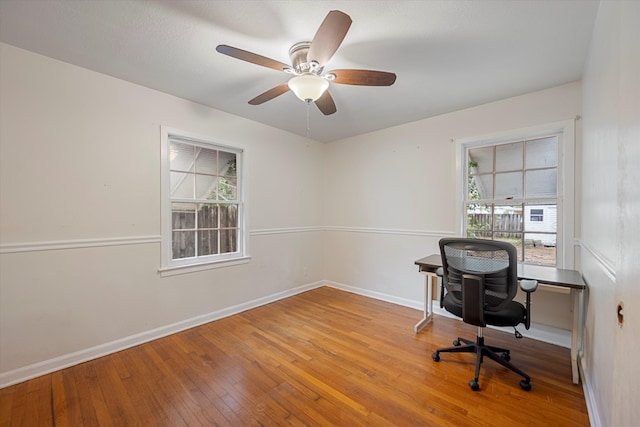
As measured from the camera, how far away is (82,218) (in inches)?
86.9

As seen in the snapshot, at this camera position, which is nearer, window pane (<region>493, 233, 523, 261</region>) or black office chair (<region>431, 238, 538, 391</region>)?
black office chair (<region>431, 238, 538, 391</region>)

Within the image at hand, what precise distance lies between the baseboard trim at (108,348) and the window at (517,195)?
9.89 ft

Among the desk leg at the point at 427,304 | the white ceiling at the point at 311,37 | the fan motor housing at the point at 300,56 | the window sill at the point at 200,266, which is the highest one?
the white ceiling at the point at 311,37

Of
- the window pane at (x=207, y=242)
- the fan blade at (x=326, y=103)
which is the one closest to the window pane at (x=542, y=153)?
the fan blade at (x=326, y=103)

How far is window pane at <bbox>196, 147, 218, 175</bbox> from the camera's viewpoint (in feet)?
10.0

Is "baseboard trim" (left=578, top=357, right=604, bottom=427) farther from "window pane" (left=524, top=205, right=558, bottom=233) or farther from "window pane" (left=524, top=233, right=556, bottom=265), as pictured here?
"window pane" (left=524, top=205, right=558, bottom=233)

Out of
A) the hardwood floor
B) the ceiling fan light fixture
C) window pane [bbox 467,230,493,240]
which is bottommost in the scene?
the hardwood floor

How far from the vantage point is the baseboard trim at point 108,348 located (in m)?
1.92

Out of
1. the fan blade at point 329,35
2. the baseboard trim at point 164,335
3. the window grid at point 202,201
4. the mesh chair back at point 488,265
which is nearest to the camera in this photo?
the fan blade at point 329,35

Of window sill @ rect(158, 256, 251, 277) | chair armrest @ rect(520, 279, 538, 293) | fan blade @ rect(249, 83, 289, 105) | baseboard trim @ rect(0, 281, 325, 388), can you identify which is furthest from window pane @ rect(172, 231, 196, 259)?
chair armrest @ rect(520, 279, 538, 293)

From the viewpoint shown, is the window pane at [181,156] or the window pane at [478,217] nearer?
the window pane at [181,156]

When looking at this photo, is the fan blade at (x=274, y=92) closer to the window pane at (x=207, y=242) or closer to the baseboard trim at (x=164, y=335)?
the window pane at (x=207, y=242)

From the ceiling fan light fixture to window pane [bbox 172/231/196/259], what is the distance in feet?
6.74

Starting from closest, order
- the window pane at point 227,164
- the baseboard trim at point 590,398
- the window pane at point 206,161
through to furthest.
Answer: the baseboard trim at point 590,398 < the window pane at point 206,161 < the window pane at point 227,164
